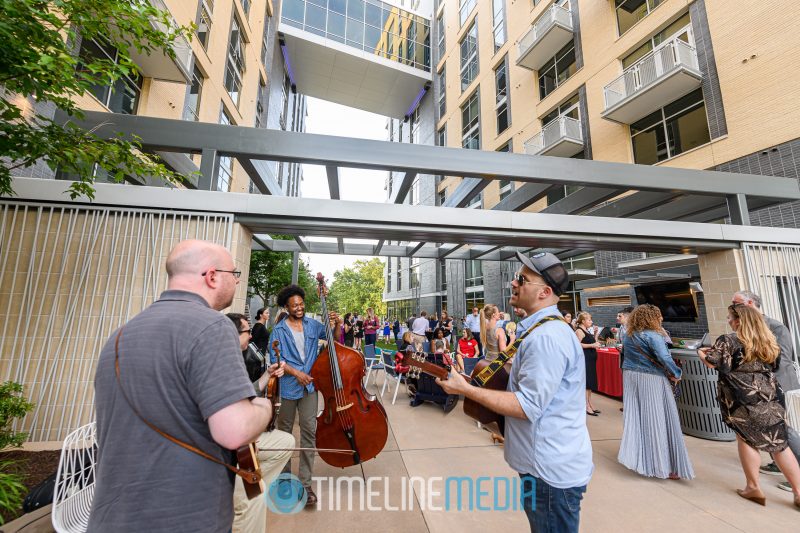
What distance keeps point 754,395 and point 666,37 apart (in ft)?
46.8

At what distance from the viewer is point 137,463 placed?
3.86ft

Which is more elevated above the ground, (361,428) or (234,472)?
(234,472)

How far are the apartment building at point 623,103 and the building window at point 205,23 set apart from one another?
1085cm

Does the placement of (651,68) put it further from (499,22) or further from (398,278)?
(398,278)

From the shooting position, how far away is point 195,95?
11.5 metres

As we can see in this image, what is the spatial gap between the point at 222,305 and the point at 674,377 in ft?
16.0

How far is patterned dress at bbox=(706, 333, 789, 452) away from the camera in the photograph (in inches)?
129

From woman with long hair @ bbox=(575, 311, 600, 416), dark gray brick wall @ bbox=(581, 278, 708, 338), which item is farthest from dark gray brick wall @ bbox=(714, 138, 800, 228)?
woman with long hair @ bbox=(575, 311, 600, 416)

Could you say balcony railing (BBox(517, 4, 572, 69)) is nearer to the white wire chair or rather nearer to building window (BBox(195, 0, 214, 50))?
building window (BBox(195, 0, 214, 50))

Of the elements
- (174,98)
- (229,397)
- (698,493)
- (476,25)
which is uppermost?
(476,25)

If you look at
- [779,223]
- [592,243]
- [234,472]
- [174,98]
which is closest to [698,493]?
[592,243]

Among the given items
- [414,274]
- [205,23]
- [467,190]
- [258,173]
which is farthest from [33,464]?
[414,274]

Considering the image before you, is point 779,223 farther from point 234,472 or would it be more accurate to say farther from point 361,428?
point 234,472

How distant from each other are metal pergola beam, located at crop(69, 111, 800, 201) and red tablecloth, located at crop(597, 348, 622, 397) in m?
3.58
